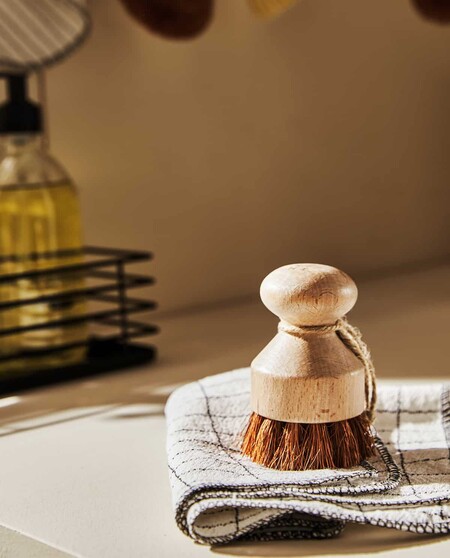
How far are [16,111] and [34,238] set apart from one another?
0.13m

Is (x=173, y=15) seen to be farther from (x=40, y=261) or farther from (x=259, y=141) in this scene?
(x=40, y=261)

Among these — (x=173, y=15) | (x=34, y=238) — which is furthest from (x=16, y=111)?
(x=173, y=15)

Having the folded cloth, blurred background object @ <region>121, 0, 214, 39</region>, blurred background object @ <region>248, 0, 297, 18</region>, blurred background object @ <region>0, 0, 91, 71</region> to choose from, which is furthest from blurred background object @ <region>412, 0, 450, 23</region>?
the folded cloth

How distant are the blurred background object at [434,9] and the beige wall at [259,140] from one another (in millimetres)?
18

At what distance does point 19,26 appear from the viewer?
3.51 feet

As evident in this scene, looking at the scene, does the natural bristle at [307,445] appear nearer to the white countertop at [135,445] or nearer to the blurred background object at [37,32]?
the white countertop at [135,445]

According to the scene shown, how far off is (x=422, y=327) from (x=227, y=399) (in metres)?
0.51

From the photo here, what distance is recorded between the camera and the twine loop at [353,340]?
62cm

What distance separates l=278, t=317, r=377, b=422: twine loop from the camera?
0.62 metres

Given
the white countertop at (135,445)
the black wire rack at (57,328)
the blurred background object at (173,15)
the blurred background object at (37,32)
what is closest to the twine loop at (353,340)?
the white countertop at (135,445)

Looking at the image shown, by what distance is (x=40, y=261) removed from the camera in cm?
101

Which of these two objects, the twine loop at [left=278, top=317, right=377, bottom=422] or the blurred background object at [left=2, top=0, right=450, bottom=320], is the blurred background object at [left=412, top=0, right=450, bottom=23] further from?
the twine loop at [left=278, top=317, right=377, bottom=422]

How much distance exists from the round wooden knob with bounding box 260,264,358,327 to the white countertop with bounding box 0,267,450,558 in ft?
0.42

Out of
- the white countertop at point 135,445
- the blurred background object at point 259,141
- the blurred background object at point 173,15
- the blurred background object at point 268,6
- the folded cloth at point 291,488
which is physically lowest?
the white countertop at point 135,445
